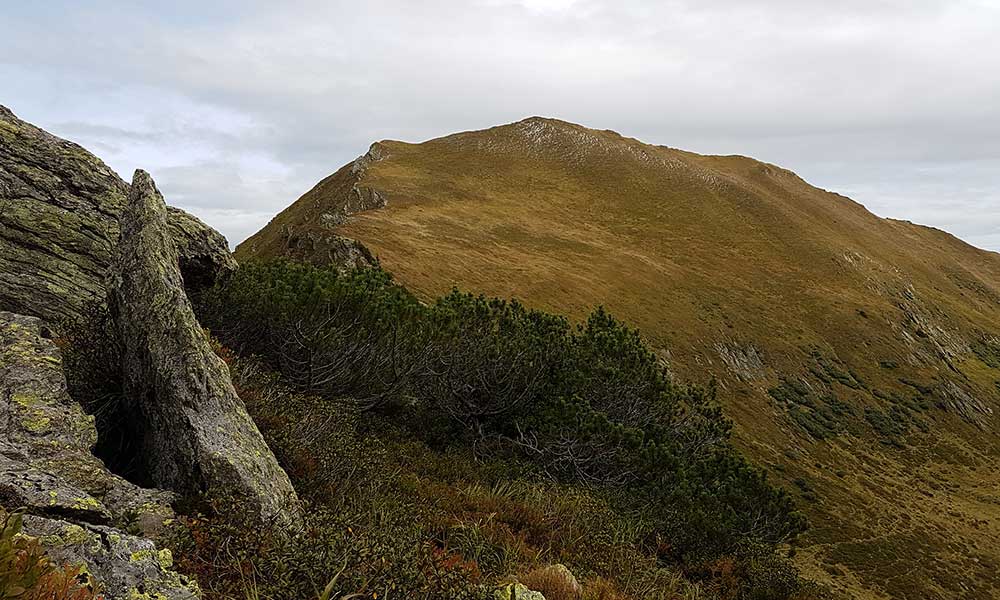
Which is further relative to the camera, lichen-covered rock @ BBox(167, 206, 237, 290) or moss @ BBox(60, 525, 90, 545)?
lichen-covered rock @ BBox(167, 206, 237, 290)

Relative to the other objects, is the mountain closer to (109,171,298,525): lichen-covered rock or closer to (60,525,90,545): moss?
(109,171,298,525): lichen-covered rock

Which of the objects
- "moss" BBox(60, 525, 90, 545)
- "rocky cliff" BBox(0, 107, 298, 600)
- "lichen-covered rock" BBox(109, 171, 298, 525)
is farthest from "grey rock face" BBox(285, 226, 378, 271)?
"moss" BBox(60, 525, 90, 545)

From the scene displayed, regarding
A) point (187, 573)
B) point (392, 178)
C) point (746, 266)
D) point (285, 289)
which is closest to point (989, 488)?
point (746, 266)

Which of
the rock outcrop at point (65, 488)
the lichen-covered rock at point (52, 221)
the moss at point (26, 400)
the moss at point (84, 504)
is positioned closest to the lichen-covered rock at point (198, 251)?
the lichen-covered rock at point (52, 221)

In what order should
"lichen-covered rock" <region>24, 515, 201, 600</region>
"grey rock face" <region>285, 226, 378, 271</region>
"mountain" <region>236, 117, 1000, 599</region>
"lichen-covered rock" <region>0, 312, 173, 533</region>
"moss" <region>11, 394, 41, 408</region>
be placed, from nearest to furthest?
"lichen-covered rock" <region>24, 515, 201, 600</region> → "lichen-covered rock" <region>0, 312, 173, 533</region> → "moss" <region>11, 394, 41, 408</region> → "grey rock face" <region>285, 226, 378, 271</region> → "mountain" <region>236, 117, 1000, 599</region>

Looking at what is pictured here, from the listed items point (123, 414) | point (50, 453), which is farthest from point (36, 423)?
point (123, 414)

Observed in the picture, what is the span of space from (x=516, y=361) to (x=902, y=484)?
110ft

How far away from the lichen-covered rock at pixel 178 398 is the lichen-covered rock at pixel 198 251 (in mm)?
4699

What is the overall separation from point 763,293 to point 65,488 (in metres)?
61.9

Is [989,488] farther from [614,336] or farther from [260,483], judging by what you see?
[260,483]

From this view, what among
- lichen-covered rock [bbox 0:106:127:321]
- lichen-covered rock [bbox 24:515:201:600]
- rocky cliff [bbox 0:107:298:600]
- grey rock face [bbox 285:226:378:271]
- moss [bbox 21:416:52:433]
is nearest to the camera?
lichen-covered rock [bbox 24:515:201:600]

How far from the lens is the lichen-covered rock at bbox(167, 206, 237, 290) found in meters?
11.5

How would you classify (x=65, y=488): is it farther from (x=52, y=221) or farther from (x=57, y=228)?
(x=52, y=221)

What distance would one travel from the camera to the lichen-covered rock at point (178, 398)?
203 inches
